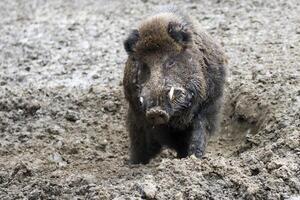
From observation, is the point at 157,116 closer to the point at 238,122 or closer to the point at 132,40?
the point at 132,40

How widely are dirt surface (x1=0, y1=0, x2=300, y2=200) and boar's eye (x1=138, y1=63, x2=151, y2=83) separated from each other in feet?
2.15

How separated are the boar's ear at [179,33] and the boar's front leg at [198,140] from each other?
651 millimetres

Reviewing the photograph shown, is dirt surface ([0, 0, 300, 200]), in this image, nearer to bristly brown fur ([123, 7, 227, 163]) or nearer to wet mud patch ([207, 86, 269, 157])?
wet mud patch ([207, 86, 269, 157])

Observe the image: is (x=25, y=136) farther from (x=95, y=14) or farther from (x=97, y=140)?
(x=95, y=14)

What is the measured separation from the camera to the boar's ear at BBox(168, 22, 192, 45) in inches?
237

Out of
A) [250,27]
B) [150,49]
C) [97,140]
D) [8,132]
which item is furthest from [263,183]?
[250,27]

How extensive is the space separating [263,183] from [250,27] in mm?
4005

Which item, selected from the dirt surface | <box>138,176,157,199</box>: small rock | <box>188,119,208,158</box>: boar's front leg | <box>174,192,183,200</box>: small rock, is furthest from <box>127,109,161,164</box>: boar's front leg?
<box>174,192,183,200</box>: small rock

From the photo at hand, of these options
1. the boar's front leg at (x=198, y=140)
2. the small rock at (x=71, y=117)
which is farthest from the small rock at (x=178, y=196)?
the small rock at (x=71, y=117)

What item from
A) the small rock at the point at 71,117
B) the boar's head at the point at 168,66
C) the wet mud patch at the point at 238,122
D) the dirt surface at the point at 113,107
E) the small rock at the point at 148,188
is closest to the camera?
the small rock at the point at 148,188

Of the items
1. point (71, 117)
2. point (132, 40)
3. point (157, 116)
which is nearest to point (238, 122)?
point (71, 117)

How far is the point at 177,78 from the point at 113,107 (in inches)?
77.9

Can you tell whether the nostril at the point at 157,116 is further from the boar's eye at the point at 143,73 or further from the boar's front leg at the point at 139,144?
the boar's front leg at the point at 139,144

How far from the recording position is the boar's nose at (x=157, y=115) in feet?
17.8
